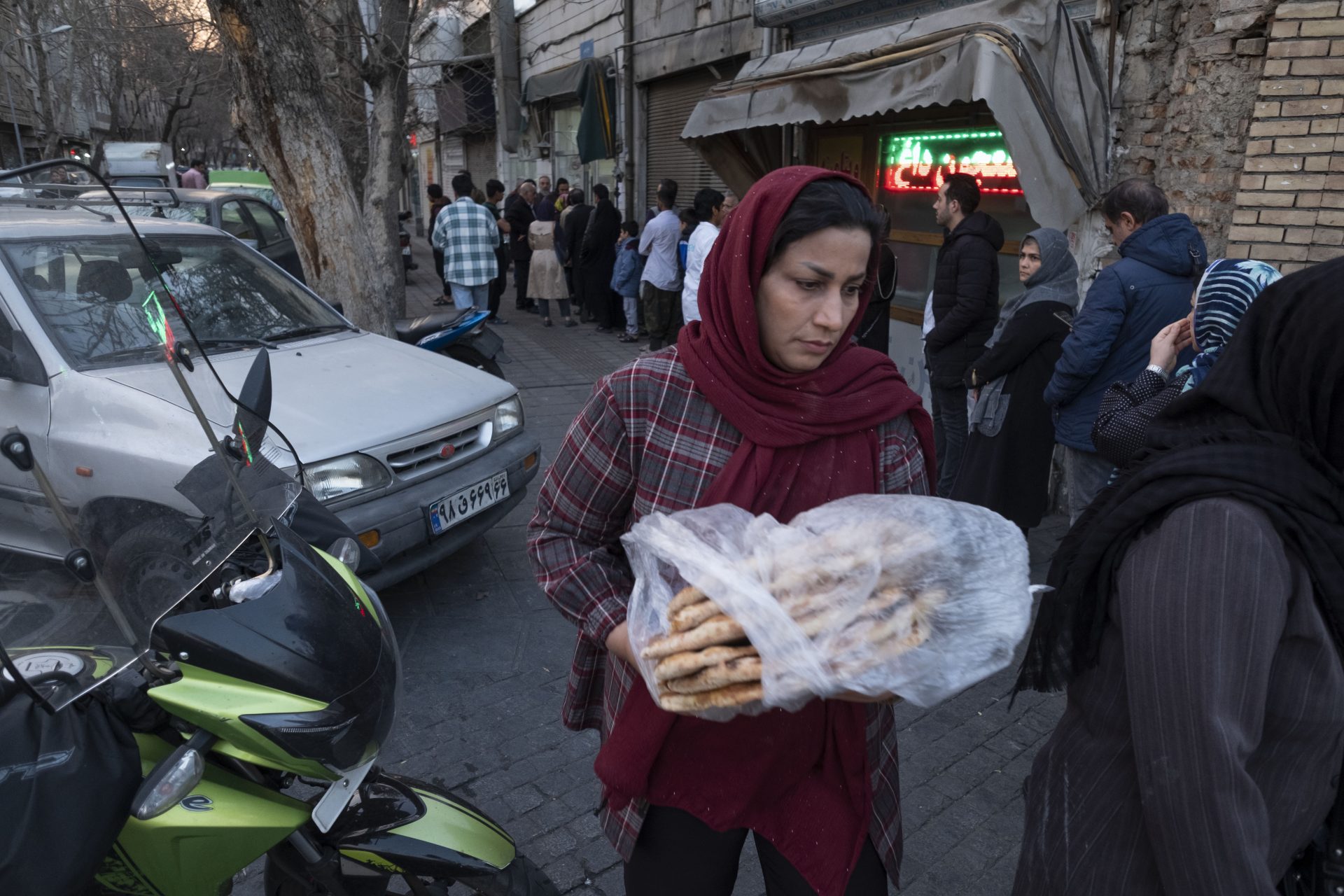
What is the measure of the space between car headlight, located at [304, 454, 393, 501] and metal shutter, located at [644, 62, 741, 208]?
849 cm

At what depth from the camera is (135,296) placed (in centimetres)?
226

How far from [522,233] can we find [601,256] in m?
2.22

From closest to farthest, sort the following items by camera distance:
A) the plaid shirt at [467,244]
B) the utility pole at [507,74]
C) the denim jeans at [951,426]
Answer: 1. the denim jeans at [951,426]
2. the plaid shirt at [467,244]
3. the utility pole at [507,74]

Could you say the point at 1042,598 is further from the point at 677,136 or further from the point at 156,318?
the point at 677,136

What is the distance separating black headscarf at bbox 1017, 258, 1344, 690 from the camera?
3.95 ft

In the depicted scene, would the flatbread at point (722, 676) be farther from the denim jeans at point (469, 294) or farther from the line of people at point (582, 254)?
the denim jeans at point (469, 294)

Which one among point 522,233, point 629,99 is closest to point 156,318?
point 522,233

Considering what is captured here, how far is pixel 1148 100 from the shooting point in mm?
5148

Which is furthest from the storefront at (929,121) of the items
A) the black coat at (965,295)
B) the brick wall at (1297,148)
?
the brick wall at (1297,148)

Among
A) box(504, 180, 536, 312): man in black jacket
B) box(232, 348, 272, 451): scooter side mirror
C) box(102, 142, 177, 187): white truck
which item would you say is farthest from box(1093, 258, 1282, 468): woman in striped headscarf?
box(102, 142, 177, 187): white truck

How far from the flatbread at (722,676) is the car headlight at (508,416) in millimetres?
3432

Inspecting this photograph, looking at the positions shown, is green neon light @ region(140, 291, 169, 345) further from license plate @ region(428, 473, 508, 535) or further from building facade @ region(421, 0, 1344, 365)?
building facade @ region(421, 0, 1344, 365)

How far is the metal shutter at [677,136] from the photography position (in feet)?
38.1

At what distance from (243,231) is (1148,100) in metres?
8.61
